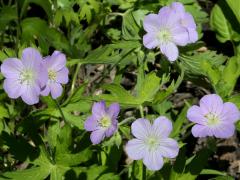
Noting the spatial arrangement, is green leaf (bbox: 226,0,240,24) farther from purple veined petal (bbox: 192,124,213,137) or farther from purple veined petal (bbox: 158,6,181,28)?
purple veined petal (bbox: 192,124,213,137)

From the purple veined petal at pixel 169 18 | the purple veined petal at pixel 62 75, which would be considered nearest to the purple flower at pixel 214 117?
the purple veined petal at pixel 169 18

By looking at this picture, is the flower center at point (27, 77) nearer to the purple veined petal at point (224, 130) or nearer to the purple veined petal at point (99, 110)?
the purple veined petal at point (99, 110)

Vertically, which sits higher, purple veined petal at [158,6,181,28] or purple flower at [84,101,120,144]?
purple veined petal at [158,6,181,28]

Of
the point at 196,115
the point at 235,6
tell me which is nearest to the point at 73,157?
the point at 196,115

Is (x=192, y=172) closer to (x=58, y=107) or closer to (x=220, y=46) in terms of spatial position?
(x=58, y=107)

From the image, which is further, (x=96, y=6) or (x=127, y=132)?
(x=96, y=6)

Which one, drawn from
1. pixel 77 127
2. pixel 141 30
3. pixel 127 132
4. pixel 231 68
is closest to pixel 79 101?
pixel 77 127

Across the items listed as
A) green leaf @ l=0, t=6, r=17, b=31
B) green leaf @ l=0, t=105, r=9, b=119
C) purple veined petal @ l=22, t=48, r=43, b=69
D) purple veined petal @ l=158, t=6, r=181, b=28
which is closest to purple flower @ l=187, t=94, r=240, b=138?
purple veined petal @ l=158, t=6, r=181, b=28
